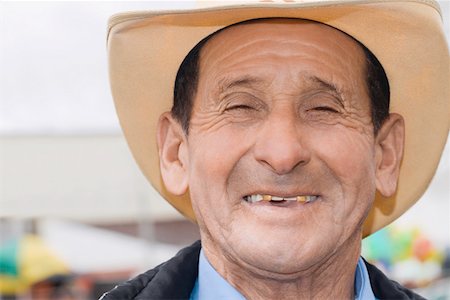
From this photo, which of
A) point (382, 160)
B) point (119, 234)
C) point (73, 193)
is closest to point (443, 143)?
point (382, 160)

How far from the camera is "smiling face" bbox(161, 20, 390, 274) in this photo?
6.86ft

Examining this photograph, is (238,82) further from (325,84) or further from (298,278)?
(298,278)

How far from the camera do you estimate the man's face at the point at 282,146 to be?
6.86 feet

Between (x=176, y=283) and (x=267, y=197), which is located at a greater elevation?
(x=267, y=197)

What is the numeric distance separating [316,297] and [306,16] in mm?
737

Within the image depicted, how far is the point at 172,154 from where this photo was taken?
2.42m

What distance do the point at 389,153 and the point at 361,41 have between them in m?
0.35

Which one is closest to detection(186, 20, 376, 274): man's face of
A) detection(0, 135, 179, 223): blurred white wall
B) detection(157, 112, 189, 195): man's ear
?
detection(157, 112, 189, 195): man's ear

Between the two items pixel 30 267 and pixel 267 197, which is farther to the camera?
pixel 30 267

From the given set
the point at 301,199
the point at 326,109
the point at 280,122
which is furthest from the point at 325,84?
the point at 301,199

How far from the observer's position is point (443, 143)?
2.51 metres

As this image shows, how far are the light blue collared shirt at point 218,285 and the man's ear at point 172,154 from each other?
0.68 feet

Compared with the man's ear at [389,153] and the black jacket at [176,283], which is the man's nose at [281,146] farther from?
the black jacket at [176,283]

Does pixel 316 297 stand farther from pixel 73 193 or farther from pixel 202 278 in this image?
pixel 73 193
